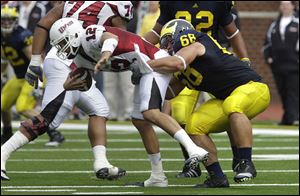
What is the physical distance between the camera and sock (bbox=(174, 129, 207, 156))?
352 inches

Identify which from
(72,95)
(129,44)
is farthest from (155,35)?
(129,44)

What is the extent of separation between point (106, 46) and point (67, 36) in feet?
1.94

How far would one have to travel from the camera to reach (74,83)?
9680mm

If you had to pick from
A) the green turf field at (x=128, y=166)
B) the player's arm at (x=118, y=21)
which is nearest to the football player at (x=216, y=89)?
the green turf field at (x=128, y=166)

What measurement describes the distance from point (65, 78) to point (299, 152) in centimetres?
361

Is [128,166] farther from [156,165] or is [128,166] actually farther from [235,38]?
[156,165]

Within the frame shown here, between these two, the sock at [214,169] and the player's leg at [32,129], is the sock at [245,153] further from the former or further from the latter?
the player's leg at [32,129]

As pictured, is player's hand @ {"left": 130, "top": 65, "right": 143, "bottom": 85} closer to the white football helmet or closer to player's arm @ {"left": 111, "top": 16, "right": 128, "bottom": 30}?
the white football helmet

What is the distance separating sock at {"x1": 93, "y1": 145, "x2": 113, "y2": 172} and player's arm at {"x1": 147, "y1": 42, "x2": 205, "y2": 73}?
3.54 feet

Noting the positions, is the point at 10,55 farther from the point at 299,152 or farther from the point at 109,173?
the point at 109,173

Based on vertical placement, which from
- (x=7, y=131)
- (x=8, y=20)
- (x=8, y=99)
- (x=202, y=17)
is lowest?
(x=7, y=131)

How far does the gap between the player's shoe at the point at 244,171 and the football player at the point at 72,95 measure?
3.61ft

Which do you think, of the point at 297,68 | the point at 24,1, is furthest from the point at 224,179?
the point at 24,1

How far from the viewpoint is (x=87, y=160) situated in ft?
40.1
